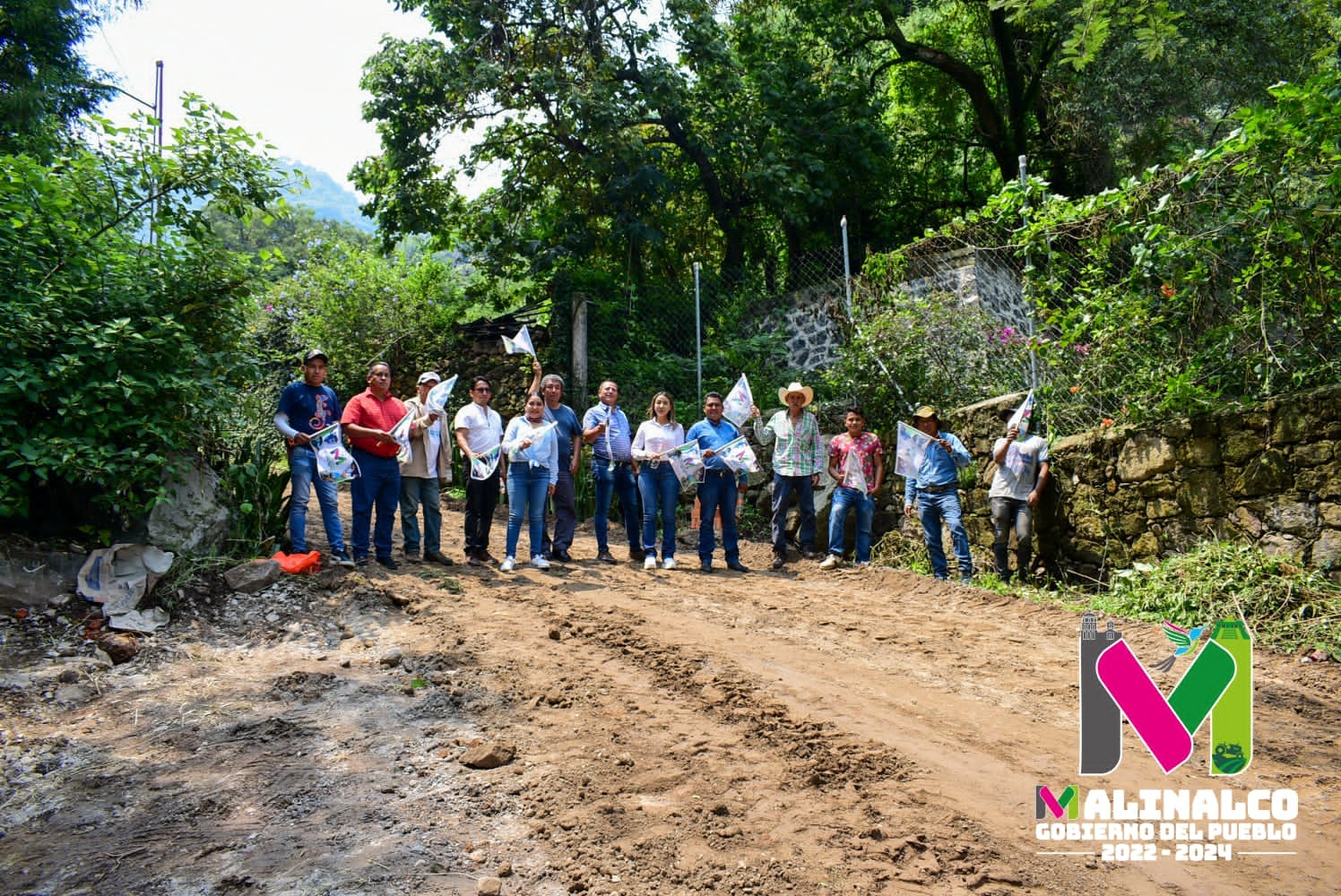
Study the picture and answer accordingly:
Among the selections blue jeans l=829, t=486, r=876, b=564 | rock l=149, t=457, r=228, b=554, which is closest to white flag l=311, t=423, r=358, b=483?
rock l=149, t=457, r=228, b=554

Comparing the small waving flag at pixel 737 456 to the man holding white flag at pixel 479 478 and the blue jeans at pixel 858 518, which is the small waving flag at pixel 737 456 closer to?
the blue jeans at pixel 858 518

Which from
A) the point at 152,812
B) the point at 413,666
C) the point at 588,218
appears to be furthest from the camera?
the point at 588,218

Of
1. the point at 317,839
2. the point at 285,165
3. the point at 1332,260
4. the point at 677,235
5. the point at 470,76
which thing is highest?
the point at 470,76

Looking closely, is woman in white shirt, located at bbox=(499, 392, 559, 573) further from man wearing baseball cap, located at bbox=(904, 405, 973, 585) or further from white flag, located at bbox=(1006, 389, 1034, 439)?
white flag, located at bbox=(1006, 389, 1034, 439)

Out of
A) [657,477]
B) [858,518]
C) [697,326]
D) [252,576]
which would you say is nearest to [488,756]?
[252,576]

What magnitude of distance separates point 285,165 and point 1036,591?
22.1ft

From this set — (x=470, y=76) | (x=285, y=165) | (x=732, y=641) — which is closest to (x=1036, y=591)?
(x=732, y=641)

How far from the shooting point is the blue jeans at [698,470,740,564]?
7.93 m

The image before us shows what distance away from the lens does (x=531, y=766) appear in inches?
144

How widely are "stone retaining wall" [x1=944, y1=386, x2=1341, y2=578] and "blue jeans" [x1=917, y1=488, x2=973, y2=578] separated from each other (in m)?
0.60

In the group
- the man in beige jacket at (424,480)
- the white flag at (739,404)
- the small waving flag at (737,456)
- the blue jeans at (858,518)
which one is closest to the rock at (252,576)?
the man in beige jacket at (424,480)

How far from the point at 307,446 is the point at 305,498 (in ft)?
1.29

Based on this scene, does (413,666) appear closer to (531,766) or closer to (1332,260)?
(531,766)

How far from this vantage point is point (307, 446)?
6469 millimetres
